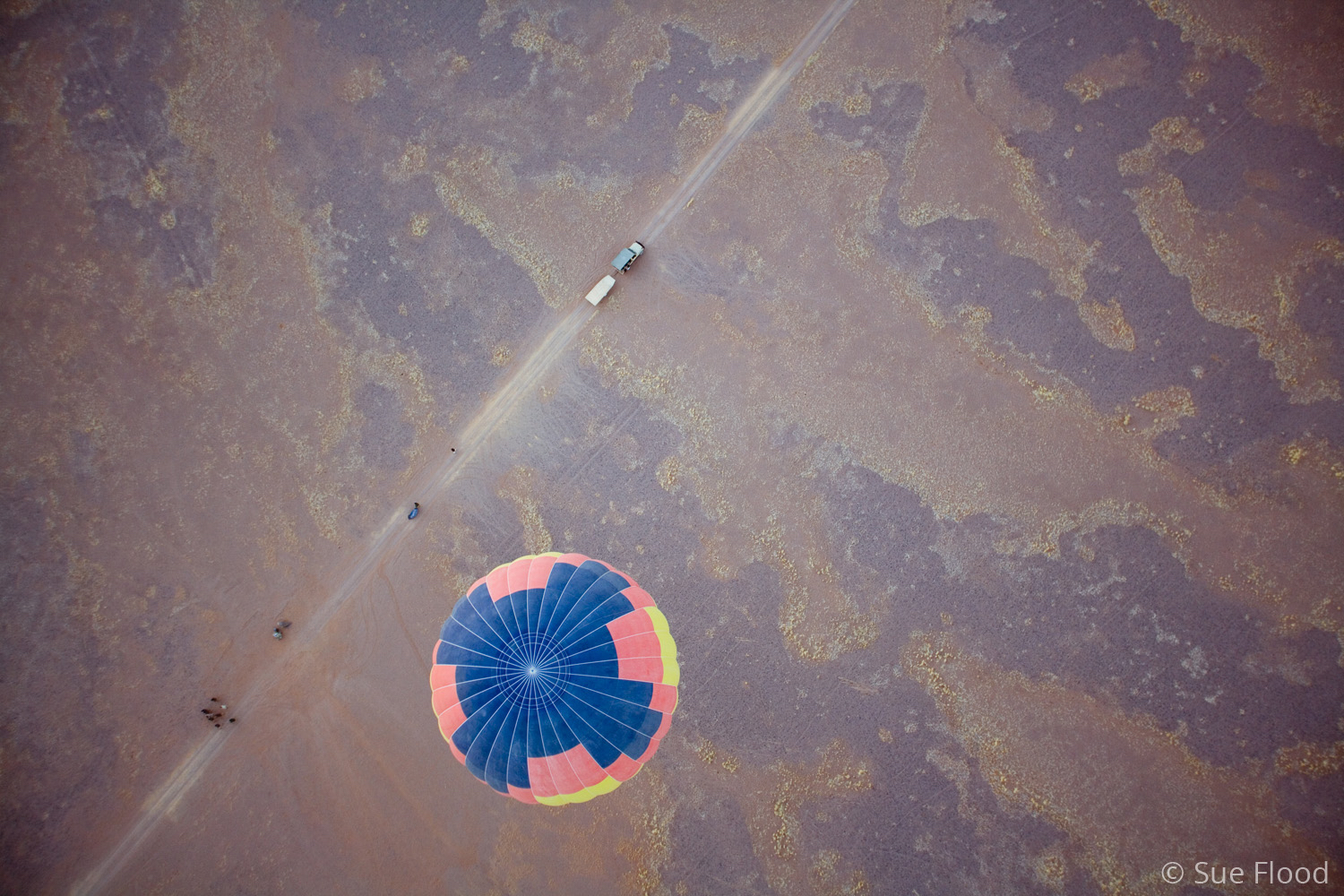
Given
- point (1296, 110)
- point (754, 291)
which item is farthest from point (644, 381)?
point (1296, 110)

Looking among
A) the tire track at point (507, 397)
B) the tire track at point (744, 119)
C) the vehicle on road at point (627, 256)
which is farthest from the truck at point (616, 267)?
the tire track at point (744, 119)

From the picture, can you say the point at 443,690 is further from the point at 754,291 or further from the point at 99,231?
the point at 99,231

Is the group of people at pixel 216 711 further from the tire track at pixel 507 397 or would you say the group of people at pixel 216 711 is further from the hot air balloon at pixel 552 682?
the hot air balloon at pixel 552 682

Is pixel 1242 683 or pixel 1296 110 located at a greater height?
pixel 1296 110

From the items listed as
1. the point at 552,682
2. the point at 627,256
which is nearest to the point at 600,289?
the point at 627,256

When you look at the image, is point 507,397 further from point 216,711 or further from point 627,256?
point 216,711

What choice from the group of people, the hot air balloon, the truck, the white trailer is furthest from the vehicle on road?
the group of people
